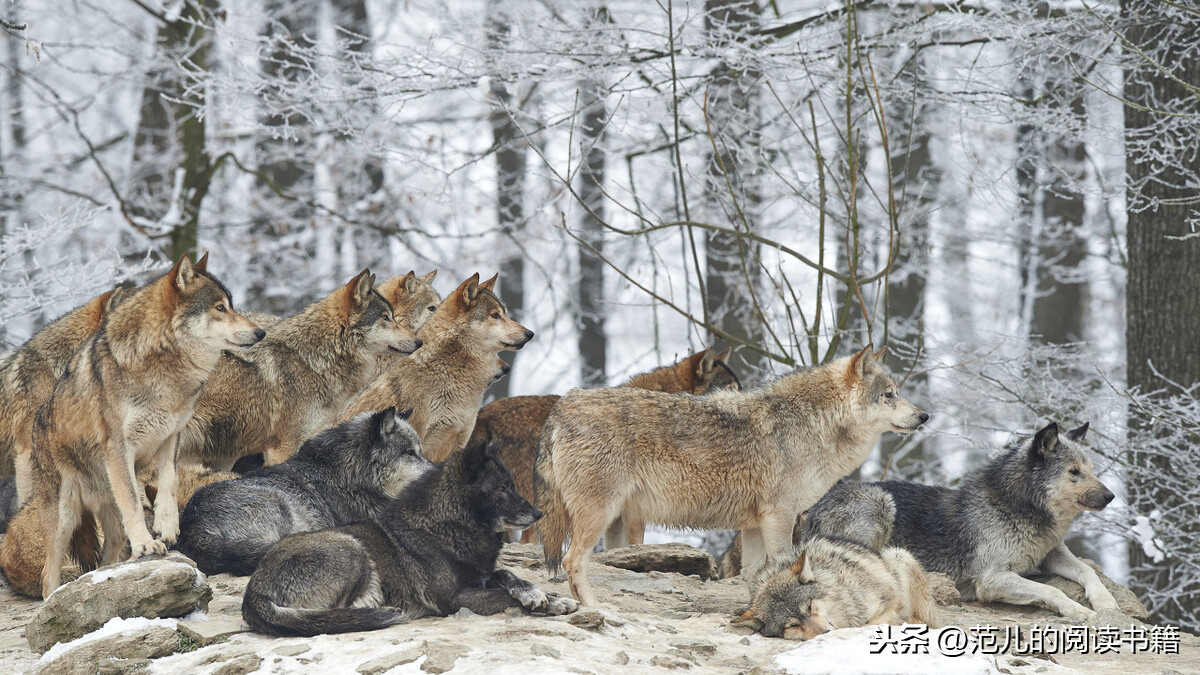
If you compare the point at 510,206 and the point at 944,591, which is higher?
the point at 510,206

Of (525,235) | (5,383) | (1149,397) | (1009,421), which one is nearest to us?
(5,383)

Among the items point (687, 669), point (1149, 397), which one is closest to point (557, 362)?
point (1149, 397)

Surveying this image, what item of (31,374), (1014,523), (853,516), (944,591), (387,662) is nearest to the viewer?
(387,662)

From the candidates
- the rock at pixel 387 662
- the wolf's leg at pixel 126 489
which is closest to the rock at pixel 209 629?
the rock at pixel 387 662

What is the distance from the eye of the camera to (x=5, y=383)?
28.4 ft

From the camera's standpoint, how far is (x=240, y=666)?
525 centimetres

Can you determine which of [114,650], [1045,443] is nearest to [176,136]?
[114,650]

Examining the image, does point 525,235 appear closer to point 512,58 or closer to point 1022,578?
point 512,58

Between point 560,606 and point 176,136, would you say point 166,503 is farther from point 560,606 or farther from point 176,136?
point 176,136

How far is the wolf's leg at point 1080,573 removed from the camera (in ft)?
26.1

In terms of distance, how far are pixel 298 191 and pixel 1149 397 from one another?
13.4m

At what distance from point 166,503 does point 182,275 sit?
59.2 inches

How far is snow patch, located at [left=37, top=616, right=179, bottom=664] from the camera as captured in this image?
222 inches

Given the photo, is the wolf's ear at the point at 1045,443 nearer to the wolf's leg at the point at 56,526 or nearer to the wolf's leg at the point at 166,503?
the wolf's leg at the point at 166,503
